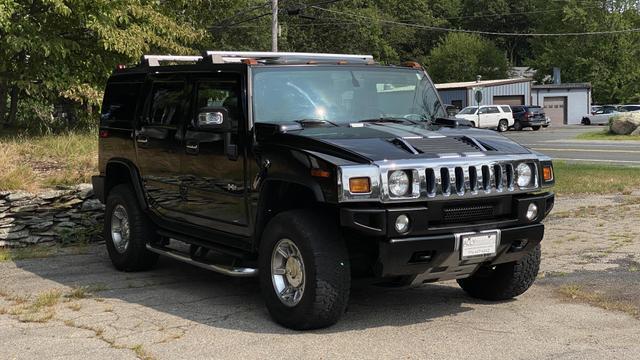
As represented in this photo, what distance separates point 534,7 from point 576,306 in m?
82.7

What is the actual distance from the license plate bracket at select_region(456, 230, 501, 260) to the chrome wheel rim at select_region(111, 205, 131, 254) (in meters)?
3.71

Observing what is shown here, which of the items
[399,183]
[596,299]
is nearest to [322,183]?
[399,183]

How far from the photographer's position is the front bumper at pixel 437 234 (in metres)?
4.82

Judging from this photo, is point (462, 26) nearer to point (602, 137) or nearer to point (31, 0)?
point (602, 137)

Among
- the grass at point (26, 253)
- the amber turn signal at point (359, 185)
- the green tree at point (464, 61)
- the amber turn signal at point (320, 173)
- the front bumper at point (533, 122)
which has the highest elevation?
the green tree at point (464, 61)

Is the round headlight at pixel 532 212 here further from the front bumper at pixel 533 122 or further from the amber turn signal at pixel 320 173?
the front bumper at pixel 533 122

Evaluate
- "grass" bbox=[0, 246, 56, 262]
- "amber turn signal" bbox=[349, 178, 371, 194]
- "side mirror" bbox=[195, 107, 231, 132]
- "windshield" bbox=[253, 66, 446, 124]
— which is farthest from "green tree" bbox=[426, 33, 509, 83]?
"amber turn signal" bbox=[349, 178, 371, 194]

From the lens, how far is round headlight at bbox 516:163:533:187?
5367mm

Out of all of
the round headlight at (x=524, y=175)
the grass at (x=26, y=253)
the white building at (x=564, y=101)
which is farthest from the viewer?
the white building at (x=564, y=101)

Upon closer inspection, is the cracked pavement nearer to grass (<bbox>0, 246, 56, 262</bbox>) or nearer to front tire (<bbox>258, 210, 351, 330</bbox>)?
front tire (<bbox>258, 210, 351, 330</bbox>)

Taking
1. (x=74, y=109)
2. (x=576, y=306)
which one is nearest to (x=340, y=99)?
(x=576, y=306)

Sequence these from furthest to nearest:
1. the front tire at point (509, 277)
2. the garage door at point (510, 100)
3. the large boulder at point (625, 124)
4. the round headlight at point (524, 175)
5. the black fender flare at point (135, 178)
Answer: the garage door at point (510, 100) → the large boulder at point (625, 124) → the black fender flare at point (135, 178) → the front tire at point (509, 277) → the round headlight at point (524, 175)

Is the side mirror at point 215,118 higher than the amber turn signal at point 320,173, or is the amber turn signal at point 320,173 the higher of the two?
the side mirror at point 215,118

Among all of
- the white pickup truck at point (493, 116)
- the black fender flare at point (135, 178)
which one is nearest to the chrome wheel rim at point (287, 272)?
the black fender flare at point (135, 178)
